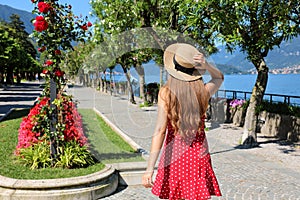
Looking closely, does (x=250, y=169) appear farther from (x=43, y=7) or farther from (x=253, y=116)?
(x=43, y=7)

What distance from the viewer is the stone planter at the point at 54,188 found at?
5297 millimetres

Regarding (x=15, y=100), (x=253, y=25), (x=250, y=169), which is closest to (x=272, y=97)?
(x=253, y=25)

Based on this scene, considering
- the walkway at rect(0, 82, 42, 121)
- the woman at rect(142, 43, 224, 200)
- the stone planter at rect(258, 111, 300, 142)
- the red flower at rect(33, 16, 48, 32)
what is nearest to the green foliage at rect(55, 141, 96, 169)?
the red flower at rect(33, 16, 48, 32)

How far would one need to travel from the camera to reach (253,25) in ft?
32.3

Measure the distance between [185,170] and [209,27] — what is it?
258 inches

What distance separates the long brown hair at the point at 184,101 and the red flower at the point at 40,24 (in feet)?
12.7

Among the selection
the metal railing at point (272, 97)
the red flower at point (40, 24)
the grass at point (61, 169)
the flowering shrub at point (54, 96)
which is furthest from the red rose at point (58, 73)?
the metal railing at point (272, 97)

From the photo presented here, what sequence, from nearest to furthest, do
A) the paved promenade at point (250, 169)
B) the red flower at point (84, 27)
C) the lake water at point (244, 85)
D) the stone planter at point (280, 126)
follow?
1. the lake water at point (244, 85)
2. the paved promenade at point (250, 169)
3. the red flower at point (84, 27)
4. the stone planter at point (280, 126)

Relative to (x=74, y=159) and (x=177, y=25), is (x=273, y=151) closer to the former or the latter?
(x=177, y=25)

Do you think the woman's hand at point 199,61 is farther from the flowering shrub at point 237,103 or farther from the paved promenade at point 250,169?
the flowering shrub at point 237,103

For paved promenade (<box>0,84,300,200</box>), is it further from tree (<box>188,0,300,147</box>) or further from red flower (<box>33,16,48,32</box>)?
red flower (<box>33,16,48,32</box>)

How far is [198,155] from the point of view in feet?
11.1

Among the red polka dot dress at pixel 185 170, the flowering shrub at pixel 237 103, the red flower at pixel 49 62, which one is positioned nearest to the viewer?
the red polka dot dress at pixel 185 170

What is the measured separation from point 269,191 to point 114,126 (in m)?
7.57
